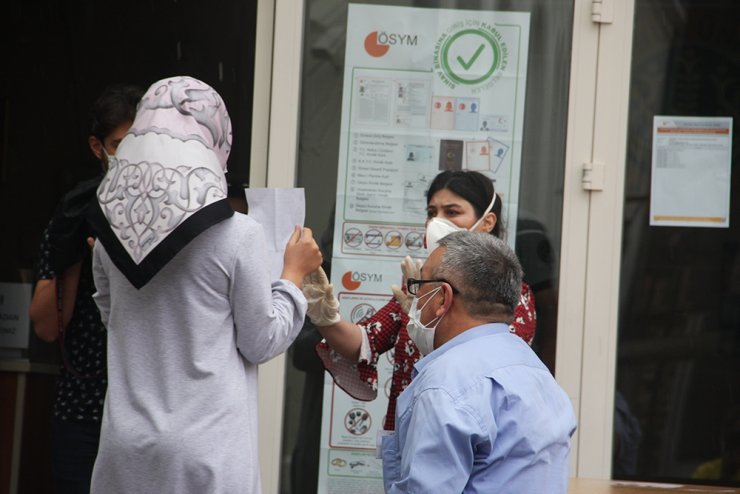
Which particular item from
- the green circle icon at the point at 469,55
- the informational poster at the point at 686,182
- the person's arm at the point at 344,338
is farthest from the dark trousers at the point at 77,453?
the informational poster at the point at 686,182

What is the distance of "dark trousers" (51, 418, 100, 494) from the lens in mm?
3822

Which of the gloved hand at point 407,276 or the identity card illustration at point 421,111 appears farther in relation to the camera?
the identity card illustration at point 421,111

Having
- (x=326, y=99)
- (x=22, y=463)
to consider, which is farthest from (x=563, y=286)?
(x=22, y=463)

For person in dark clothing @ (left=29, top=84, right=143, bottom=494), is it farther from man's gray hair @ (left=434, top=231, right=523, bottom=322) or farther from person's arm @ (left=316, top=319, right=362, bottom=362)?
man's gray hair @ (left=434, top=231, right=523, bottom=322)

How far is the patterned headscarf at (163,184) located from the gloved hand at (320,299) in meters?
0.74

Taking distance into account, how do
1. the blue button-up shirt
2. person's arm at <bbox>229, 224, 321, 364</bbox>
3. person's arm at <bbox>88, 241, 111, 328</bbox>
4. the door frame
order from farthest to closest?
the door frame
person's arm at <bbox>88, 241, 111, 328</bbox>
person's arm at <bbox>229, 224, 321, 364</bbox>
the blue button-up shirt

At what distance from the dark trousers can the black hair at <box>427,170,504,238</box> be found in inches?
56.6

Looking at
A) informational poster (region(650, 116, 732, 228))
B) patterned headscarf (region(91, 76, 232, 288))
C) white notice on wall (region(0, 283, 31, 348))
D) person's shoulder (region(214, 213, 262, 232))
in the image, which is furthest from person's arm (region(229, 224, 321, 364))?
white notice on wall (region(0, 283, 31, 348))

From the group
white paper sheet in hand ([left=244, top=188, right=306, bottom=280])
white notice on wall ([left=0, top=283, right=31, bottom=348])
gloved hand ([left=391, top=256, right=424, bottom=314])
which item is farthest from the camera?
white notice on wall ([left=0, top=283, right=31, bottom=348])

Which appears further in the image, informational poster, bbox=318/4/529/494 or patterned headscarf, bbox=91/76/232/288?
informational poster, bbox=318/4/529/494

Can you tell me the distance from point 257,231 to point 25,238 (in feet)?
16.9

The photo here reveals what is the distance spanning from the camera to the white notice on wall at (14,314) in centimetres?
644

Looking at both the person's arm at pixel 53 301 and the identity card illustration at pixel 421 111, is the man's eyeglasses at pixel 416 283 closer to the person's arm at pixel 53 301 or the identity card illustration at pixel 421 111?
the person's arm at pixel 53 301

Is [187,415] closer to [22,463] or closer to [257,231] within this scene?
[257,231]
